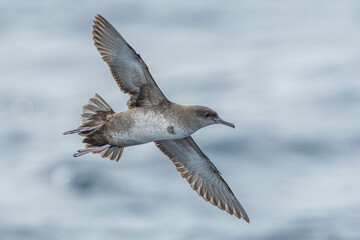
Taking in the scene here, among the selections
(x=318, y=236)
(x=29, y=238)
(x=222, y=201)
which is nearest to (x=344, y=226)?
(x=318, y=236)

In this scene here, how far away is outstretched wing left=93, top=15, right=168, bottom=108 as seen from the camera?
12.8 meters

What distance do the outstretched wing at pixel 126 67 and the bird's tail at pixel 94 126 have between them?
2.20 ft

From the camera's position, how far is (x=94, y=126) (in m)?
13.1

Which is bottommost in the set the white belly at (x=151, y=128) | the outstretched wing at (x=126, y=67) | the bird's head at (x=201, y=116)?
the white belly at (x=151, y=128)

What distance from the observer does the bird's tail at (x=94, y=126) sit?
12969 millimetres

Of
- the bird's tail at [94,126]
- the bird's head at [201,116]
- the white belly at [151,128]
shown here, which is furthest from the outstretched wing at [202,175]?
the white belly at [151,128]

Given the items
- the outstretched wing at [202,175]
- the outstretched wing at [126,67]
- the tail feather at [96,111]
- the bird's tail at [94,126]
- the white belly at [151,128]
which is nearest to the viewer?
the white belly at [151,128]

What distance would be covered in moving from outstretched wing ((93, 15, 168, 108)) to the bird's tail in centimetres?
67

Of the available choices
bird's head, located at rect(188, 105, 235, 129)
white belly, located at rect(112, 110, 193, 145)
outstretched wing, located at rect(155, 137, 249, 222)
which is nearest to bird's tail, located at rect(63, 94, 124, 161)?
white belly, located at rect(112, 110, 193, 145)

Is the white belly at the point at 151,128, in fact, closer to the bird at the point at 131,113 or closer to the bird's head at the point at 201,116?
the bird at the point at 131,113

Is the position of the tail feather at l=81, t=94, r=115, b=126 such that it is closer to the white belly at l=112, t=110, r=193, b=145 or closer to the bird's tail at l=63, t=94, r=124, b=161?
the bird's tail at l=63, t=94, r=124, b=161

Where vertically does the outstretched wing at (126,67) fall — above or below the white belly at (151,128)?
above

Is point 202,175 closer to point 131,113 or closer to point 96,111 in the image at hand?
point 96,111

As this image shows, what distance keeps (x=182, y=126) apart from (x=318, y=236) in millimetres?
55314
